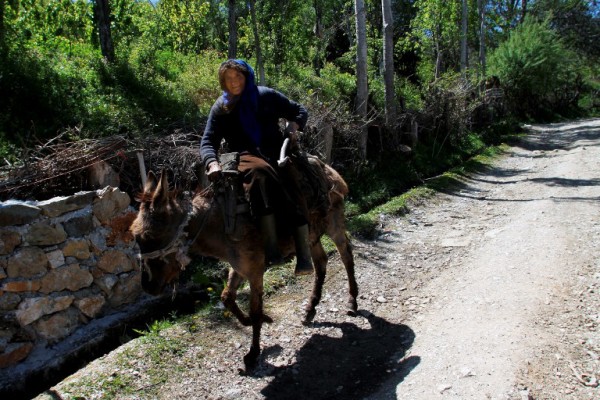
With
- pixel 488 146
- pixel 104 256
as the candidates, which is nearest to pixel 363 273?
pixel 104 256

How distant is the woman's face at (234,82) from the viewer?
4.52 metres

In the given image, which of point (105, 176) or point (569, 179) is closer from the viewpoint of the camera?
point (105, 176)

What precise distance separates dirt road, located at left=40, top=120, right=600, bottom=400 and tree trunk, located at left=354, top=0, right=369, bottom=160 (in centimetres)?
423

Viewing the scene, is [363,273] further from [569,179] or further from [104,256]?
[569,179]

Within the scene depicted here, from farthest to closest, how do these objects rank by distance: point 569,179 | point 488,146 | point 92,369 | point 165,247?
1. point 488,146
2. point 569,179
3. point 92,369
4. point 165,247

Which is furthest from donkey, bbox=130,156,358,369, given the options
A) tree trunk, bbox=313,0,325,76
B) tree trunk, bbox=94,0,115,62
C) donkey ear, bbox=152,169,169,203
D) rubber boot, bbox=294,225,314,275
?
tree trunk, bbox=313,0,325,76

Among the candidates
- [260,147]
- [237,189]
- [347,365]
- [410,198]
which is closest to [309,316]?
[347,365]

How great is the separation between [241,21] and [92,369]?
19.0 metres

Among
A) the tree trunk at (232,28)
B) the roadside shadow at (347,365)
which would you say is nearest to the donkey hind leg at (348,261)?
the roadside shadow at (347,365)

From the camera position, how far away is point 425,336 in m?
4.96

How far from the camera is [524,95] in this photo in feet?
99.9

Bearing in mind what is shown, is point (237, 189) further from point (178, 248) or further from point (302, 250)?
point (302, 250)

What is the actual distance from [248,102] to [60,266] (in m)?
3.12

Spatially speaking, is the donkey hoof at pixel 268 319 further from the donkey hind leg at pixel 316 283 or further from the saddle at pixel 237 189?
the saddle at pixel 237 189
